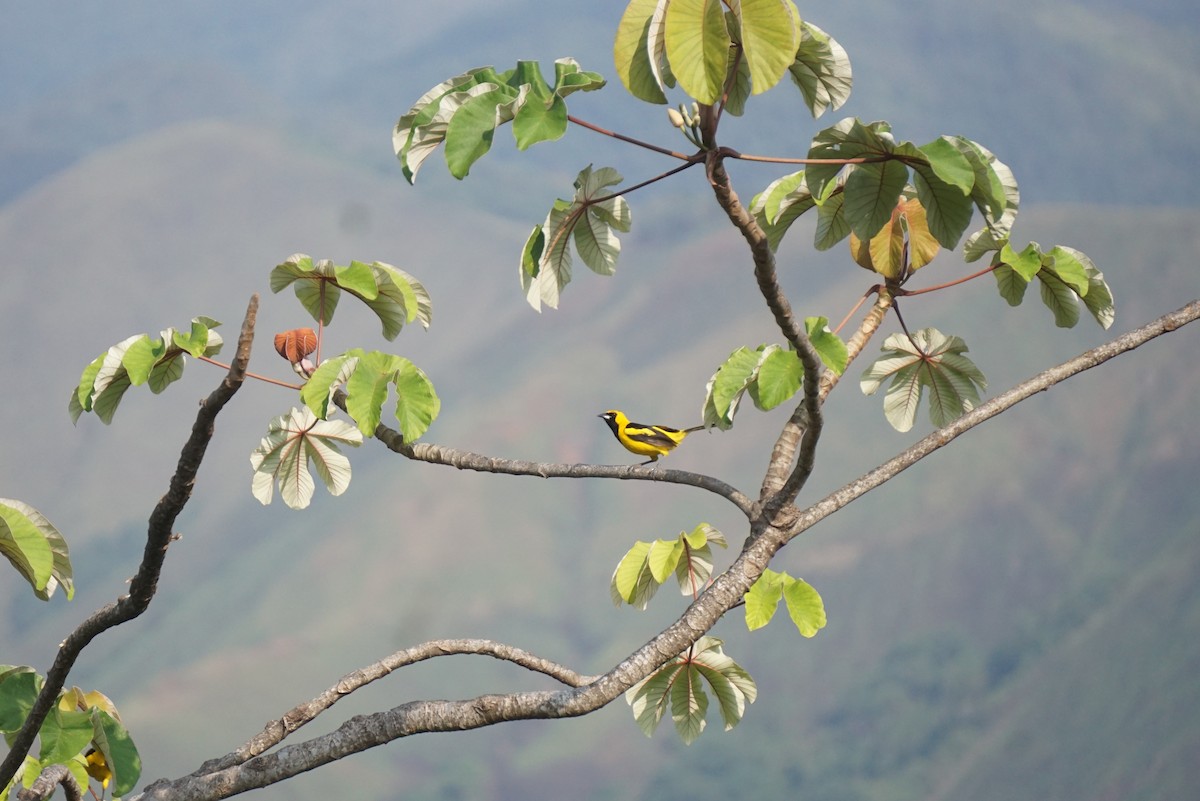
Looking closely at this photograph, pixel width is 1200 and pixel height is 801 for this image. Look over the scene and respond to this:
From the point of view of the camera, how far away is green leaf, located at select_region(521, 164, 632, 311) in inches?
105

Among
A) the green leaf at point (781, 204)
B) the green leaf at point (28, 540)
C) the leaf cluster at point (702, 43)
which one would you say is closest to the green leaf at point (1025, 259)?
the green leaf at point (781, 204)

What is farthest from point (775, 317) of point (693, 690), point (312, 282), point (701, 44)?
point (693, 690)

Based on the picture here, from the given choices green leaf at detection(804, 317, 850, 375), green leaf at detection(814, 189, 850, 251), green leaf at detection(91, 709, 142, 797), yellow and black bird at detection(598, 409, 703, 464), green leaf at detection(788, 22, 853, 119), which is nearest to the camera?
green leaf at detection(788, 22, 853, 119)

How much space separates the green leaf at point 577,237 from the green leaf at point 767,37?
71 cm

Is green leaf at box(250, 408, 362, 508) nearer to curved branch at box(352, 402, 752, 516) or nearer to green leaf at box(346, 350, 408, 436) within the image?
curved branch at box(352, 402, 752, 516)

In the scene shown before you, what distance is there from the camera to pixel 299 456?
10.5 feet

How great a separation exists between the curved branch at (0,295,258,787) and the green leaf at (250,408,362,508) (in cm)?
51

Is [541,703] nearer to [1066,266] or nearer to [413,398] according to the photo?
[413,398]

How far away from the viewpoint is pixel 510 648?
292 centimetres

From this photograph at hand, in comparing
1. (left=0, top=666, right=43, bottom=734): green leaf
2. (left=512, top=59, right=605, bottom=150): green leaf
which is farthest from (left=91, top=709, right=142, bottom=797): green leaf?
(left=512, top=59, right=605, bottom=150): green leaf

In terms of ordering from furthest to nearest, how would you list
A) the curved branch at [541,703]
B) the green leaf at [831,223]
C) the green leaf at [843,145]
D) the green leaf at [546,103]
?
the green leaf at [831,223], the curved branch at [541,703], the green leaf at [843,145], the green leaf at [546,103]

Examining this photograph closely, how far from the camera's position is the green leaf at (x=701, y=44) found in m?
1.92

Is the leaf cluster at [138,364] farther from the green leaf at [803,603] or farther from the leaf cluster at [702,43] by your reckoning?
the green leaf at [803,603]

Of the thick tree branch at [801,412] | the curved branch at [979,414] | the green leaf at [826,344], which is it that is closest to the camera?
the green leaf at [826,344]
